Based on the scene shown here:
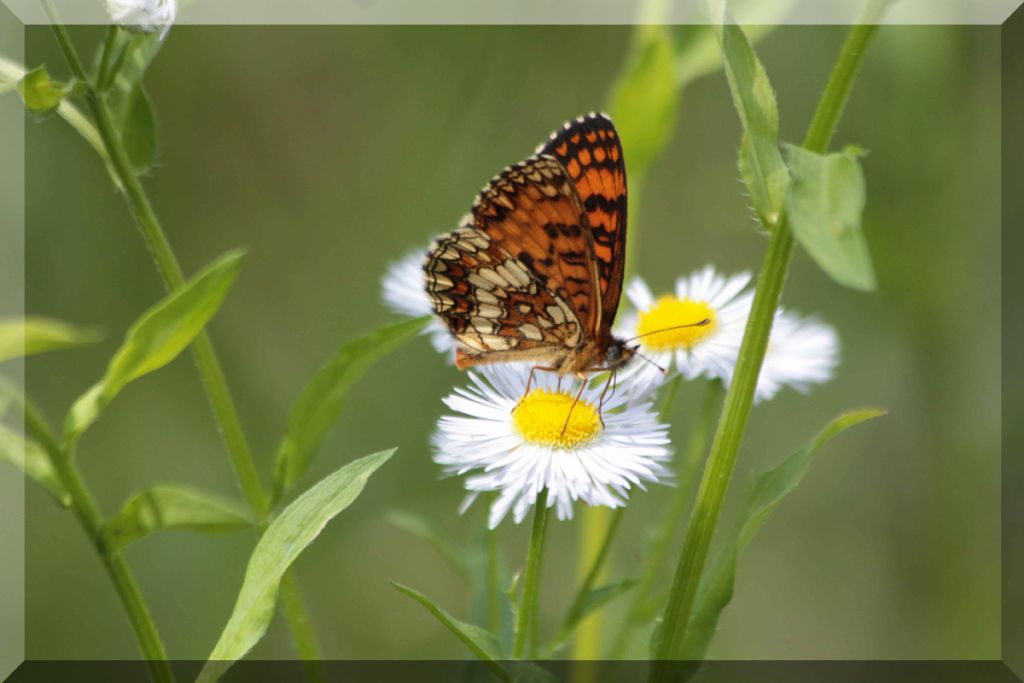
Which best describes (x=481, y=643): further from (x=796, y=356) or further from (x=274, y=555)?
(x=796, y=356)

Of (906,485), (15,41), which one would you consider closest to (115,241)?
(15,41)

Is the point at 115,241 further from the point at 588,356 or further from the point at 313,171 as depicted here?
the point at 588,356

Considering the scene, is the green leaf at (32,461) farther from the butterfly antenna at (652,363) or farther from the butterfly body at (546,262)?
the butterfly antenna at (652,363)

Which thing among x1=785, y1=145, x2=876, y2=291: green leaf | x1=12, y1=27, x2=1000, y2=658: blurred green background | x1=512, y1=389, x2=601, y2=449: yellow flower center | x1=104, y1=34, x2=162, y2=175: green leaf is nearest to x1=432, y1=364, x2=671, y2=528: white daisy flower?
x1=512, y1=389, x2=601, y2=449: yellow flower center

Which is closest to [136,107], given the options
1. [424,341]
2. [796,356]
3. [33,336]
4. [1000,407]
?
[33,336]

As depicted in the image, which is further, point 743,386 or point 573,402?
point 573,402

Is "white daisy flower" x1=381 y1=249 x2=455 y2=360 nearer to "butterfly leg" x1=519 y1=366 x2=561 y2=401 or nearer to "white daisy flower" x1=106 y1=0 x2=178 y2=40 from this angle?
"butterfly leg" x1=519 y1=366 x2=561 y2=401

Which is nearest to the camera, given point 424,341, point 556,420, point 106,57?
point 106,57
